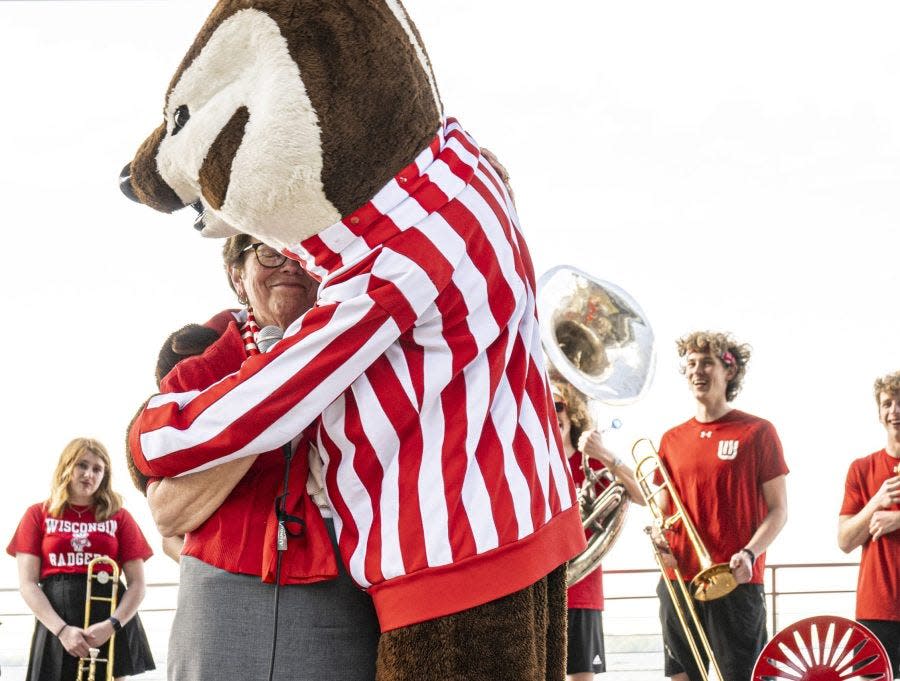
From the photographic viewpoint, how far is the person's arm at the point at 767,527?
13.0 feet

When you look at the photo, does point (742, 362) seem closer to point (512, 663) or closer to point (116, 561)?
point (116, 561)

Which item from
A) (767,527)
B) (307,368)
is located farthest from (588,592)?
(307,368)

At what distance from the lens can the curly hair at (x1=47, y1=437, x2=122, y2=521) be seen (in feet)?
15.1

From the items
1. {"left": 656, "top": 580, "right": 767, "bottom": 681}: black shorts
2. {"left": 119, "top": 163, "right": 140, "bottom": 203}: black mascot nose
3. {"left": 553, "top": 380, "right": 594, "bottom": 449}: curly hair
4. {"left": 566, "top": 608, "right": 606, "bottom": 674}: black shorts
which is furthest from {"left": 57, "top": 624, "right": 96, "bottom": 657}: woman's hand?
{"left": 119, "top": 163, "right": 140, "bottom": 203}: black mascot nose

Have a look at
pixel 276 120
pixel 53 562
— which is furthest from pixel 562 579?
pixel 53 562

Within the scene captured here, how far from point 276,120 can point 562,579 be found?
2.48 feet

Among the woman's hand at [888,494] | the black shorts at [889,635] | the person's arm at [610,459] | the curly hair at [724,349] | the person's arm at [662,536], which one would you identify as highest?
the curly hair at [724,349]

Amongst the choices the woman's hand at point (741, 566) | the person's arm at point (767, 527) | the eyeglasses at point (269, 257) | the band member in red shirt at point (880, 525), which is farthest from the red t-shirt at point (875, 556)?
the eyeglasses at point (269, 257)

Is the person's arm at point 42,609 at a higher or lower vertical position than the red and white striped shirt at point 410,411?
lower

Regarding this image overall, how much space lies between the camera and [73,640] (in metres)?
4.49

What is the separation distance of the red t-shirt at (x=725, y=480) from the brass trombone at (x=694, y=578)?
37mm

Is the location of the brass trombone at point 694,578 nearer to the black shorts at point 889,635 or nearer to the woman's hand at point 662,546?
the woman's hand at point 662,546

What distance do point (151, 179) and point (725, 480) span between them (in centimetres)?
297

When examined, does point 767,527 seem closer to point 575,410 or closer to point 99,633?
point 575,410
